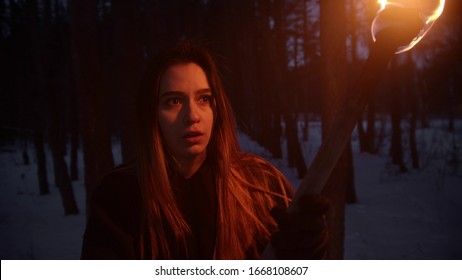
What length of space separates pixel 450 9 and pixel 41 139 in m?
11.6

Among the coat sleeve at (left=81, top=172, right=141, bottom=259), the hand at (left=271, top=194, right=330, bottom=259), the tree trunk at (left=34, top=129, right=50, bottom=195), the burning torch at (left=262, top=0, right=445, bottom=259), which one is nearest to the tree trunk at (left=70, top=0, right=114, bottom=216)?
the coat sleeve at (left=81, top=172, right=141, bottom=259)

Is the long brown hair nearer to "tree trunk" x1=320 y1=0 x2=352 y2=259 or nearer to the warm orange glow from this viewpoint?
the warm orange glow

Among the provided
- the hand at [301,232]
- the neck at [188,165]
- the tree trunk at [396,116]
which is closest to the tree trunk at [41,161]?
the neck at [188,165]

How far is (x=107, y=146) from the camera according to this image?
4109 millimetres

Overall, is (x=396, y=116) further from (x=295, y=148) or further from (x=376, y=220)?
(x=376, y=220)

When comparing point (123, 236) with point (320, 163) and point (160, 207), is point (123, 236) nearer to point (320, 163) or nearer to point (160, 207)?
point (160, 207)

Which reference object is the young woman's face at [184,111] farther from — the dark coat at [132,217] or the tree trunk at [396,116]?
the tree trunk at [396,116]

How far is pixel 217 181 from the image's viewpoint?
1.91 metres

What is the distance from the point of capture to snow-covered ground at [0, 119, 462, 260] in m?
5.06

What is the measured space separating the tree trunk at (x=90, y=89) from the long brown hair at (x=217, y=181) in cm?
234

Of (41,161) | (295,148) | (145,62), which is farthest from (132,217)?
(41,161)

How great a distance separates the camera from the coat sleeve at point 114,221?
1.70m

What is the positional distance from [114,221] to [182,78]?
80 cm
